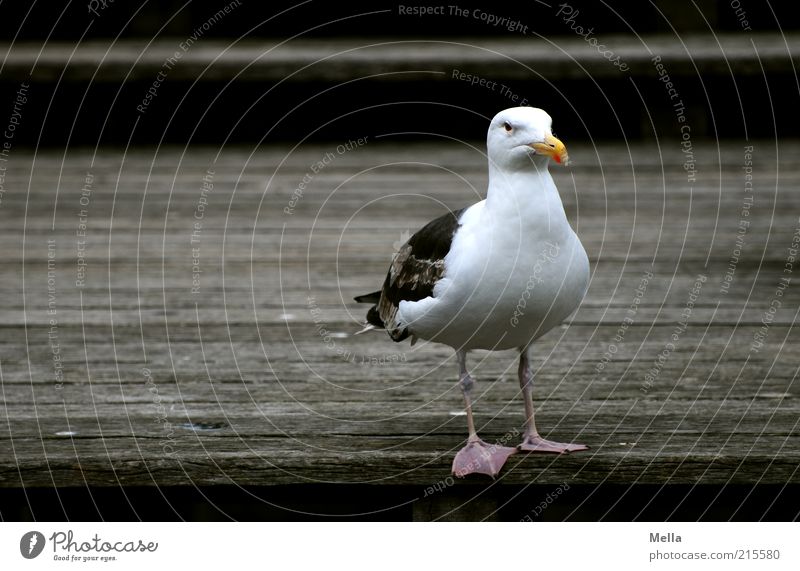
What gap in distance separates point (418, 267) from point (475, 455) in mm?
482

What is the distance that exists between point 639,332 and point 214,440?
5.51 feet

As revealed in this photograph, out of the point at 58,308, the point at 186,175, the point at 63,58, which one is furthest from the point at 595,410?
the point at 63,58

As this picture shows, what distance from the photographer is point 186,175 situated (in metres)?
7.94

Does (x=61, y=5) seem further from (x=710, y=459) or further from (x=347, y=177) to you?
(x=710, y=459)

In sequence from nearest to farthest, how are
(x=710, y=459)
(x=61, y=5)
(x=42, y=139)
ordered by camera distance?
1. (x=710, y=459)
2. (x=42, y=139)
3. (x=61, y=5)
